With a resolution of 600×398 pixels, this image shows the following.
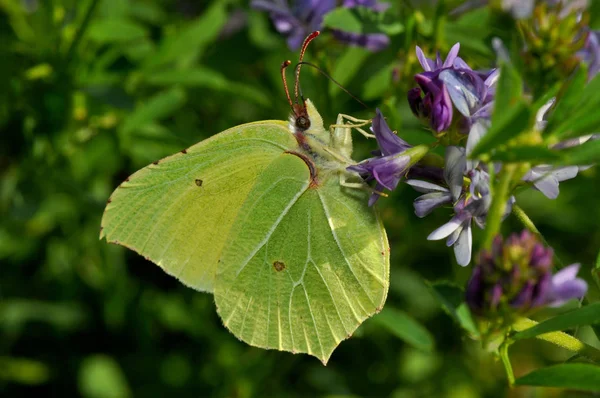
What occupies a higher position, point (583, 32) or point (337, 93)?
point (583, 32)

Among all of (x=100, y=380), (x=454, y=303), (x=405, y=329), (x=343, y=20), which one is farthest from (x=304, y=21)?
(x=100, y=380)

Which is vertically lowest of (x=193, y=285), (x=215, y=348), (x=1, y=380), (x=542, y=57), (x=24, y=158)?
(x=1, y=380)

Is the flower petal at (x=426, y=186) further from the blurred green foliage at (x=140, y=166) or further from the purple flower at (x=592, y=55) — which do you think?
the blurred green foliage at (x=140, y=166)

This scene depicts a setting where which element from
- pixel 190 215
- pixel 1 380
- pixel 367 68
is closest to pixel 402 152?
pixel 190 215

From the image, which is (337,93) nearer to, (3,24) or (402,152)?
(402,152)

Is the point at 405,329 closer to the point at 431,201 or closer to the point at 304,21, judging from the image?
the point at 431,201

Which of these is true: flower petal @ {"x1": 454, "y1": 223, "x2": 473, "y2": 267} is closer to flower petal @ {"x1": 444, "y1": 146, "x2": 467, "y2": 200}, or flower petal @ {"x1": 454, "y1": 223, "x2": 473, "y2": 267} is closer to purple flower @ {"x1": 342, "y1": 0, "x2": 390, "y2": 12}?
flower petal @ {"x1": 444, "y1": 146, "x2": 467, "y2": 200}
